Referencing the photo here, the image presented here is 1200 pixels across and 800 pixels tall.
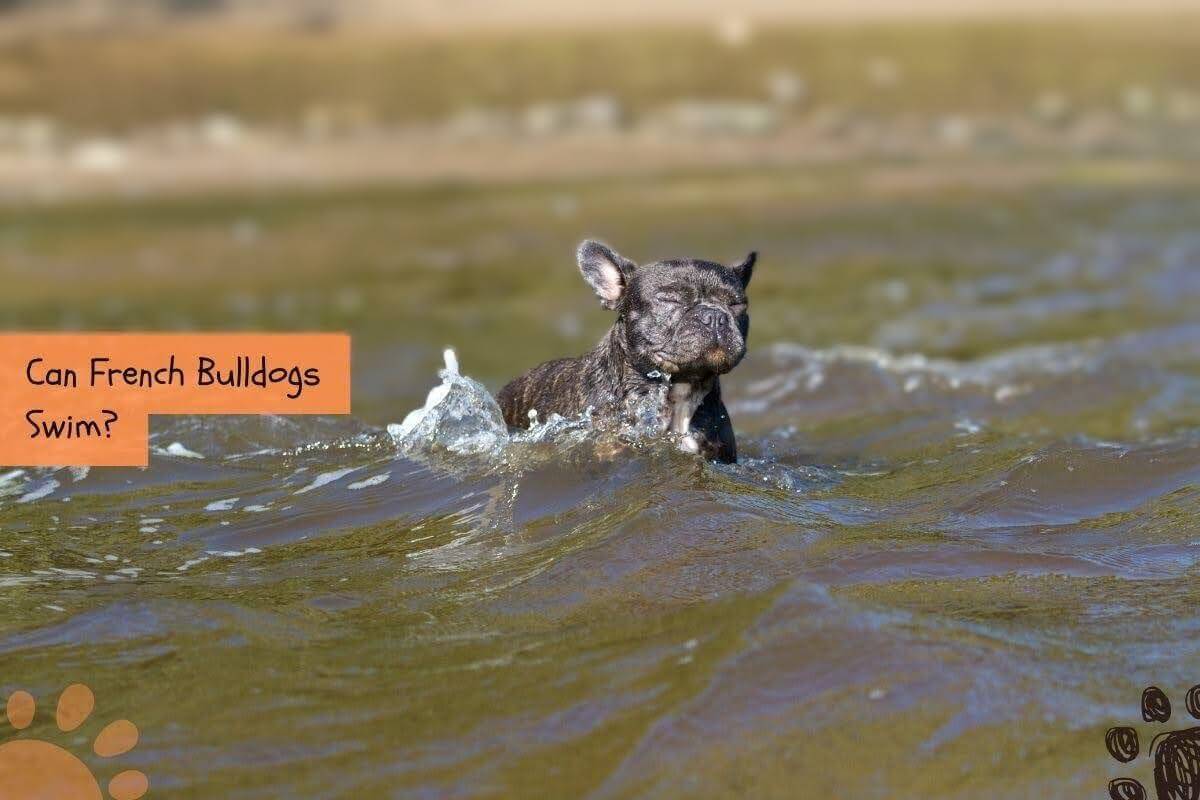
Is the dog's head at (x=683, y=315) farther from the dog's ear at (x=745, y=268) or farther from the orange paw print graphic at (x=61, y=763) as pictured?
the orange paw print graphic at (x=61, y=763)

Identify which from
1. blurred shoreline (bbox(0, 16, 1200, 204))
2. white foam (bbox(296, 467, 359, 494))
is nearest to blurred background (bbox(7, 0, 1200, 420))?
blurred shoreline (bbox(0, 16, 1200, 204))

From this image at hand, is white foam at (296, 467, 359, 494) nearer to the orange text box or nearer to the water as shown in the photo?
the water

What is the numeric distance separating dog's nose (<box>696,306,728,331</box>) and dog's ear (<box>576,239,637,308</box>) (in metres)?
0.90

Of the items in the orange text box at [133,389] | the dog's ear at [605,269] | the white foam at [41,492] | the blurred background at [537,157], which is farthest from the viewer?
the blurred background at [537,157]

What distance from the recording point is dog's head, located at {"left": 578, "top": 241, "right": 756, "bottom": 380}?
8.54m

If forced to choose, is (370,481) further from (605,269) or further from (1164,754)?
(1164,754)

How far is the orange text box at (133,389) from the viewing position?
10.4 meters

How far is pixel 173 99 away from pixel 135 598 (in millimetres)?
20912

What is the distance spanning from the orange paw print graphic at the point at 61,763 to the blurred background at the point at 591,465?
0.34 feet

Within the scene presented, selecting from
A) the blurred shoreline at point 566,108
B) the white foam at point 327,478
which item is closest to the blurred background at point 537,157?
the blurred shoreline at point 566,108

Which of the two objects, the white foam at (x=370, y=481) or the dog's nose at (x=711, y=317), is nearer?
the dog's nose at (x=711, y=317)

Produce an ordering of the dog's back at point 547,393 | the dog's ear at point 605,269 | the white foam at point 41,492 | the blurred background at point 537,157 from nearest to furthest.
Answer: the white foam at point 41,492
the dog's ear at point 605,269
the dog's back at point 547,393
the blurred background at point 537,157

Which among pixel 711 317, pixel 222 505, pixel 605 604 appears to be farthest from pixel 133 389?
pixel 605 604

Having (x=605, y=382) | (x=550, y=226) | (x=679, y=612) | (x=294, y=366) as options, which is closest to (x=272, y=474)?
(x=294, y=366)
